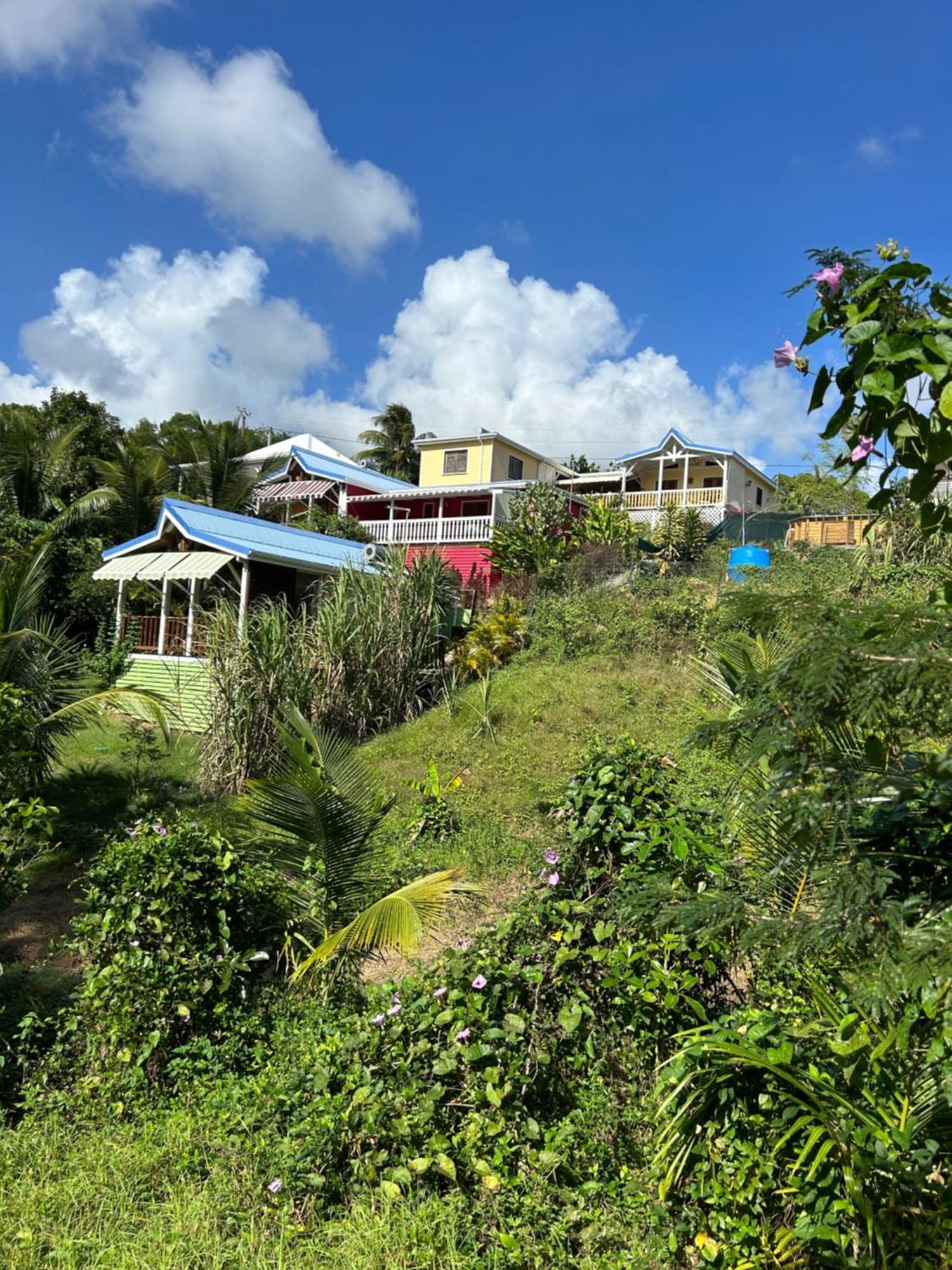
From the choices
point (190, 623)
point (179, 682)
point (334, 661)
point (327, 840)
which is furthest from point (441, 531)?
point (327, 840)

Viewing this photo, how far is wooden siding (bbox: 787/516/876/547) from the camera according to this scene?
2030 cm

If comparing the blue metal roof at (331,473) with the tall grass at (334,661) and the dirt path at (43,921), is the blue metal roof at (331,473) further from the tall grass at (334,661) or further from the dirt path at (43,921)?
the dirt path at (43,921)

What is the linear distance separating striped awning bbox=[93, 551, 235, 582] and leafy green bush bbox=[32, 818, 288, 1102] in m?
10.3

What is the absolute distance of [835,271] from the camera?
1.72m

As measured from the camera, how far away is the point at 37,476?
21.8 m

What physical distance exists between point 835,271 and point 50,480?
79.5 ft

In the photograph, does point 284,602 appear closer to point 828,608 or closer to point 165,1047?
point 165,1047

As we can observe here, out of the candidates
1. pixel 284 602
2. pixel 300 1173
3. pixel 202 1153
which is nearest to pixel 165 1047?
pixel 202 1153

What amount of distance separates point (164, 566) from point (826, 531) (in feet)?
52.5

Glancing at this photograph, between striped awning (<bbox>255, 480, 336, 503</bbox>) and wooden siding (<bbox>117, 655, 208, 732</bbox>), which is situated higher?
striped awning (<bbox>255, 480, 336, 503</bbox>)

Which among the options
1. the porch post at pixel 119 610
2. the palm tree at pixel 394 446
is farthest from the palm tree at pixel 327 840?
the palm tree at pixel 394 446

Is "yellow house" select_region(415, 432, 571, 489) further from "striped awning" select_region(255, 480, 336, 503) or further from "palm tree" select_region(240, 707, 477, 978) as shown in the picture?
"palm tree" select_region(240, 707, 477, 978)

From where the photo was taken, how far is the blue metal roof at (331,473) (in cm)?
3134

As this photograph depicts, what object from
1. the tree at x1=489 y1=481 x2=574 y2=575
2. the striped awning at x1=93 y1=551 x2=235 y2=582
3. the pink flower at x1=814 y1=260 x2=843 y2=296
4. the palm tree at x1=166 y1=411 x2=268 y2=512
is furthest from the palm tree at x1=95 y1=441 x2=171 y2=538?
the pink flower at x1=814 y1=260 x2=843 y2=296
